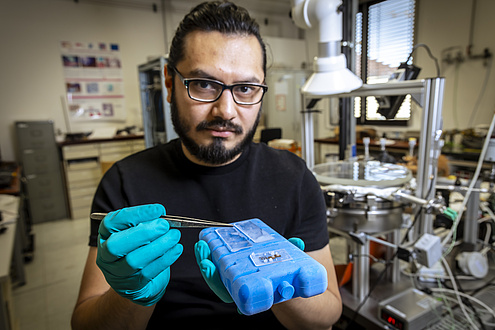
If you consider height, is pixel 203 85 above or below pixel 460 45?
below

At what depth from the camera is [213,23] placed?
853 mm

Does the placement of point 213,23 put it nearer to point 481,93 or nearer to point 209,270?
point 209,270

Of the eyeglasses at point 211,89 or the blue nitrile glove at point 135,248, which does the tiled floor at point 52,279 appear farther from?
the eyeglasses at point 211,89

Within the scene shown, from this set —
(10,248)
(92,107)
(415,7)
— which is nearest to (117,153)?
(92,107)

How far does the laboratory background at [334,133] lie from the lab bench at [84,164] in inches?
0.6

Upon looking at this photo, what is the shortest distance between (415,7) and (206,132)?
14.2 ft

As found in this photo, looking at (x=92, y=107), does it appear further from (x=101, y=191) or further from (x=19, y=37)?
(x=101, y=191)

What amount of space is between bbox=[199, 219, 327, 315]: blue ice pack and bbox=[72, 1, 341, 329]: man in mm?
183

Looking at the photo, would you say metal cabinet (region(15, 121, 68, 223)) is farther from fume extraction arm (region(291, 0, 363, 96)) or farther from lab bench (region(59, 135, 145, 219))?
fume extraction arm (region(291, 0, 363, 96))

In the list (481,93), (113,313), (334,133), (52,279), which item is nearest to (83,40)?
(52,279)

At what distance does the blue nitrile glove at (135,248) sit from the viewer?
1.81ft

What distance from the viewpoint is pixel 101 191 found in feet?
3.06

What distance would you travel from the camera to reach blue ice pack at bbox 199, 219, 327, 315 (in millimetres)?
463

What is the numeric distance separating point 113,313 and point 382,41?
191 inches
